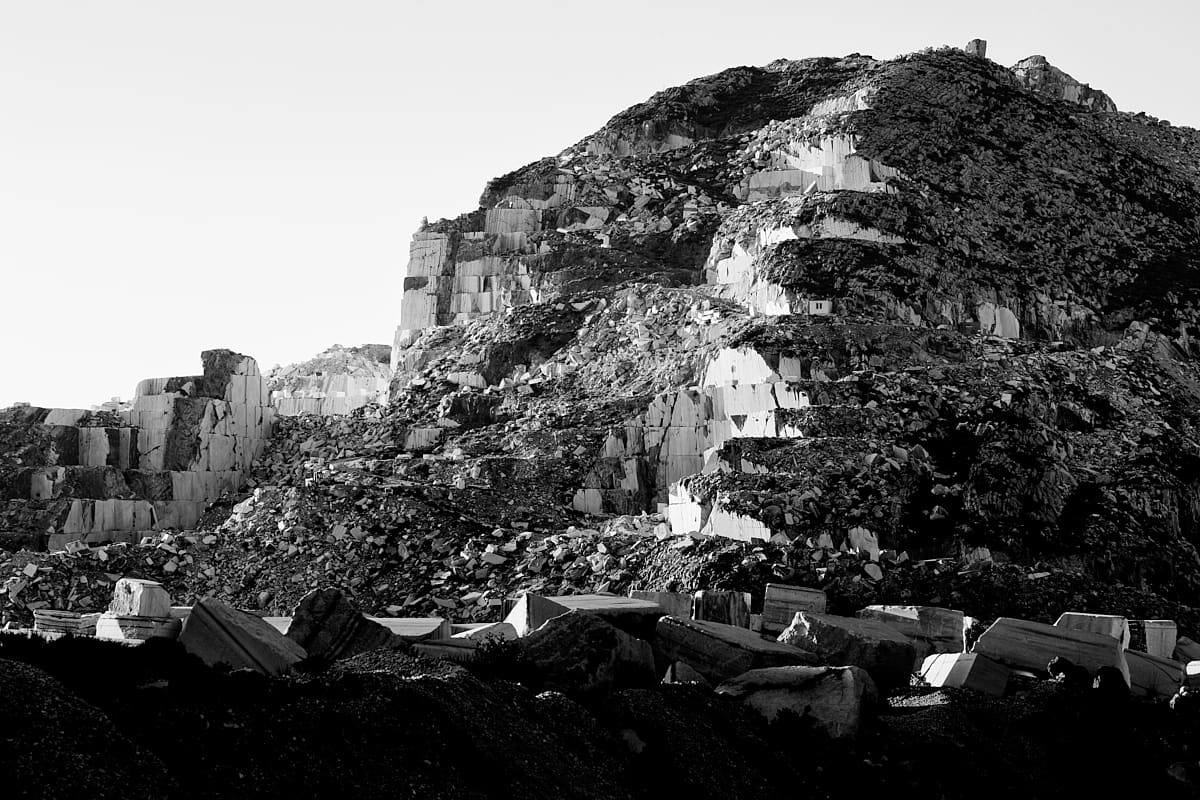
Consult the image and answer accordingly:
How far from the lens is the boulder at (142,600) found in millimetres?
18141

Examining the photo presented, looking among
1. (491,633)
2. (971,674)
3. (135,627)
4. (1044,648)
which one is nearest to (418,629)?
(491,633)

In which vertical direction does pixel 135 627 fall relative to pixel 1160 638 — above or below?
above

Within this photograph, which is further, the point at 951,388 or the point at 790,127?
the point at 790,127

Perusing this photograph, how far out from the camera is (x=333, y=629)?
1595 cm

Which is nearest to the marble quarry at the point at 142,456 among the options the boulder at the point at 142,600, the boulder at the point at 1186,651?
the boulder at the point at 142,600

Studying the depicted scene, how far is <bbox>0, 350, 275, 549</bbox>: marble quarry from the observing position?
40.9 metres

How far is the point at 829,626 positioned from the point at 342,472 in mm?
19296

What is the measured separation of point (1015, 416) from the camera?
35781 millimetres

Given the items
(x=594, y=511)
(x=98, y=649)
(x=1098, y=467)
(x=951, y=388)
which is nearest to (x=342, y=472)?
(x=594, y=511)

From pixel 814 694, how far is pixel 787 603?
24.2 feet

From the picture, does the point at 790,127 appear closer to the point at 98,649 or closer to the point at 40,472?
the point at 40,472

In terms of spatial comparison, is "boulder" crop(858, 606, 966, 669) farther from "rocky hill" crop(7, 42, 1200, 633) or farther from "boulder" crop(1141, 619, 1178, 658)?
"rocky hill" crop(7, 42, 1200, 633)

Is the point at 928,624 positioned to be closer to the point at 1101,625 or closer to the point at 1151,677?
the point at 1101,625

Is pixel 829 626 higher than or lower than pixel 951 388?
lower
